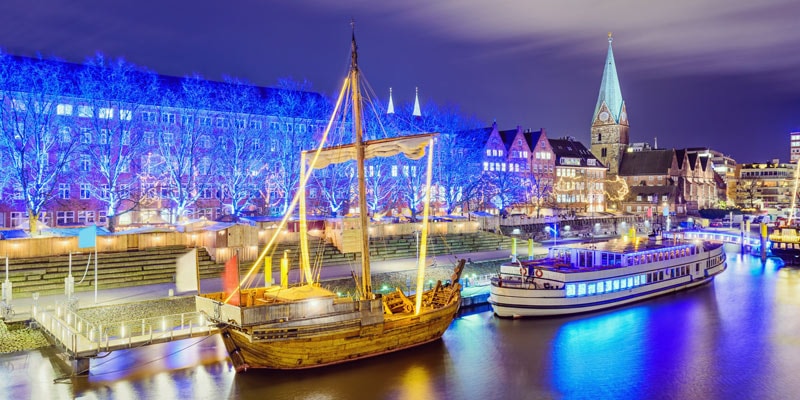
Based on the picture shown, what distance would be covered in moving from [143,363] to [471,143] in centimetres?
6592

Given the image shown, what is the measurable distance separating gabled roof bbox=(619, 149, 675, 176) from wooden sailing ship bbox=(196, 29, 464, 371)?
110925 mm

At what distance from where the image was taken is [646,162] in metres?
133

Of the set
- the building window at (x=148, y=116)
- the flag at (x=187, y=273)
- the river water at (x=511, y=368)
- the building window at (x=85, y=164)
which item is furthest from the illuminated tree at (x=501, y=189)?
the flag at (x=187, y=273)

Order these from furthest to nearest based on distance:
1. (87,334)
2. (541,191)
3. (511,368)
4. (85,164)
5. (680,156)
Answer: (680,156)
(541,191)
(85,164)
(511,368)
(87,334)

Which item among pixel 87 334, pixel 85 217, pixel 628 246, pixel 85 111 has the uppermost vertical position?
pixel 85 111

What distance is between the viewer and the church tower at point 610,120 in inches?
5212

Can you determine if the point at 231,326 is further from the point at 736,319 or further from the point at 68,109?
the point at 68,109

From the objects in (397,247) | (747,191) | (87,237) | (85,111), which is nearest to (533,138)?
(397,247)

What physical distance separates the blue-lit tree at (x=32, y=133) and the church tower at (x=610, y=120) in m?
107

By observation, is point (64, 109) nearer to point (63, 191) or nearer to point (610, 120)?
point (63, 191)

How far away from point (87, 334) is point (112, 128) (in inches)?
1139

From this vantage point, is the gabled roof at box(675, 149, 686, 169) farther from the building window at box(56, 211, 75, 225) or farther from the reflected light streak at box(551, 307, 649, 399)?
the building window at box(56, 211, 75, 225)

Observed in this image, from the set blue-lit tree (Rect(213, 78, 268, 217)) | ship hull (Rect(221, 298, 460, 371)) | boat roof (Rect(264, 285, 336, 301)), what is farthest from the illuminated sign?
boat roof (Rect(264, 285, 336, 301))

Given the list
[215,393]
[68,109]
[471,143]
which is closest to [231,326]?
[215,393]
